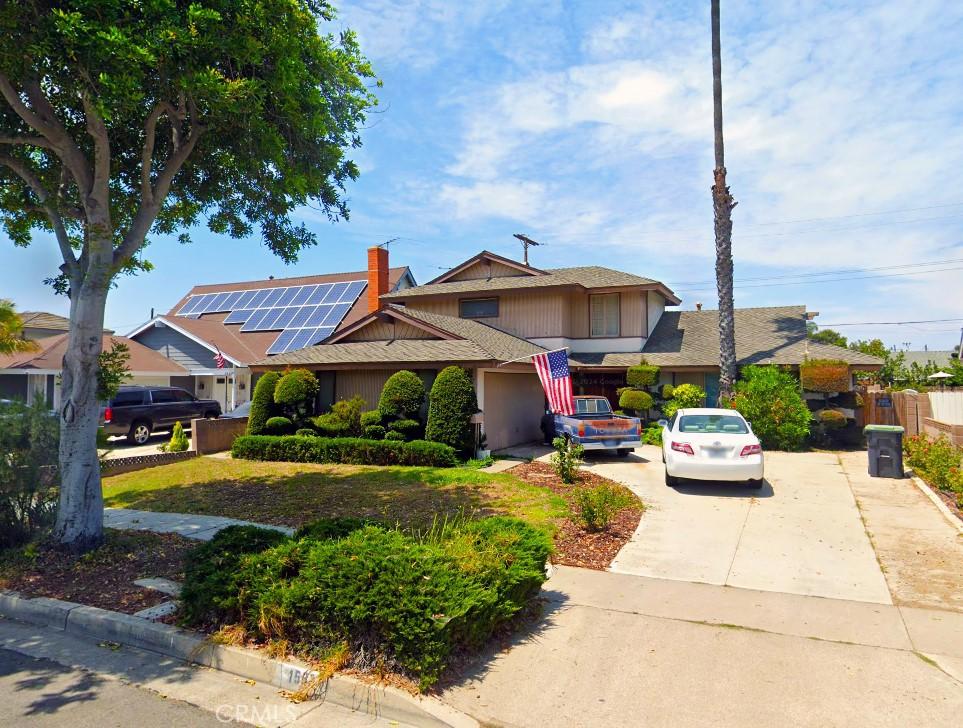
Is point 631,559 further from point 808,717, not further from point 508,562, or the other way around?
point 808,717

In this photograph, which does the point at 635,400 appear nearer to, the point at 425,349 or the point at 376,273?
the point at 425,349

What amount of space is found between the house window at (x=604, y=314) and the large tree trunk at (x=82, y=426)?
1697 cm

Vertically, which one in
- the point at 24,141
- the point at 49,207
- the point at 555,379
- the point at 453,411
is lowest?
the point at 453,411

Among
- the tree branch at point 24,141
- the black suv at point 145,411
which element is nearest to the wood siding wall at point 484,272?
the black suv at point 145,411

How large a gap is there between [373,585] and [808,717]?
3.10m

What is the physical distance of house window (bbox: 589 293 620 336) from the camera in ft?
73.5

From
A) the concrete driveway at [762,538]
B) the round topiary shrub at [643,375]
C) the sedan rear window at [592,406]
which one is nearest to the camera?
the concrete driveway at [762,538]

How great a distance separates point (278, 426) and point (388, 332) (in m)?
4.23

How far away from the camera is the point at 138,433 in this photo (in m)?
20.4

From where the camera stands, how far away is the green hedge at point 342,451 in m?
15.1

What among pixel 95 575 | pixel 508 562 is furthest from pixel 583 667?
pixel 95 575

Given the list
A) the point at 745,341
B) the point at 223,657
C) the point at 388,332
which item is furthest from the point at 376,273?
the point at 223,657

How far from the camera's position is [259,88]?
8531mm

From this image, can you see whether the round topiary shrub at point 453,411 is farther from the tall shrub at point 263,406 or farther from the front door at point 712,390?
the front door at point 712,390
